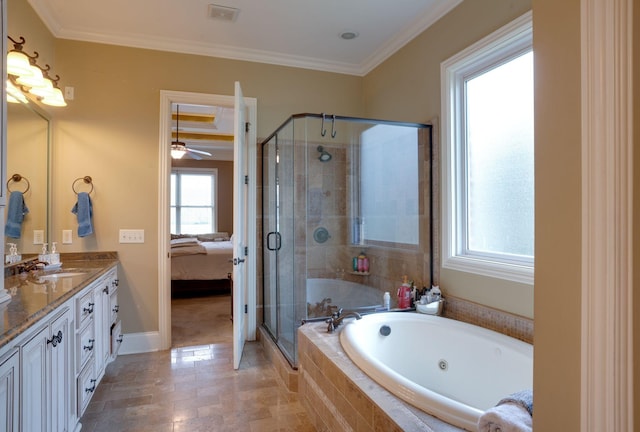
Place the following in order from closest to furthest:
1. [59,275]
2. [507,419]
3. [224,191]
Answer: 1. [507,419]
2. [59,275]
3. [224,191]

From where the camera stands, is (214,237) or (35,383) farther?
(214,237)

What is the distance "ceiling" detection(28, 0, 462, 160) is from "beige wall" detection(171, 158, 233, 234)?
5139 millimetres

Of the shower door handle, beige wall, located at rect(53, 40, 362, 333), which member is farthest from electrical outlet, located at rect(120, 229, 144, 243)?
the shower door handle

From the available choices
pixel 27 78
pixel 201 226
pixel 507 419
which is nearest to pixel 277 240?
pixel 27 78

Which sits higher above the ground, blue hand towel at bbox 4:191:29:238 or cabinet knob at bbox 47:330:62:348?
blue hand towel at bbox 4:191:29:238

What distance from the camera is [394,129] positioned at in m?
3.09

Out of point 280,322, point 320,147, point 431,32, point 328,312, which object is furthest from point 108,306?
point 431,32

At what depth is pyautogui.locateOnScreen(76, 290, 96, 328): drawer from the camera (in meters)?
2.01

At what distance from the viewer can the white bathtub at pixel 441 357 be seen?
186 cm

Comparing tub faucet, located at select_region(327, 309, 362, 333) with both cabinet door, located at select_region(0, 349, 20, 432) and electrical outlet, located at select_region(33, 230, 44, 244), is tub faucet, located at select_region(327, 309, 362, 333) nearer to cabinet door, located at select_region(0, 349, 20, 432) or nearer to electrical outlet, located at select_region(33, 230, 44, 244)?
cabinet door, located at select_region(0, 349, 20, 432)

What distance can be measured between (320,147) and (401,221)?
3.38ft

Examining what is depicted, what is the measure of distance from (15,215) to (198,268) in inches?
124

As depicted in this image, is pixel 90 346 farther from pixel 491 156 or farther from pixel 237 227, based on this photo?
pixel 491 156

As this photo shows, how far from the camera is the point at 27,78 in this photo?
2.43m
